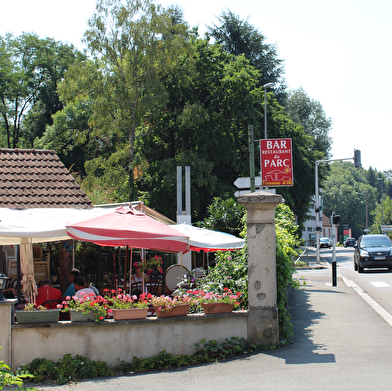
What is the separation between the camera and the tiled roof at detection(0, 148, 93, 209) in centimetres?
1257

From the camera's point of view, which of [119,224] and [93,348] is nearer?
[93,348]

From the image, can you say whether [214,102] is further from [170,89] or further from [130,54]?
[130,54]

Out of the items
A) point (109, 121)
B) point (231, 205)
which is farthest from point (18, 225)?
point (109, 121)

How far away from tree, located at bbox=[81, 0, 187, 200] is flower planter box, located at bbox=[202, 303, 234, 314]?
20068 millimetres

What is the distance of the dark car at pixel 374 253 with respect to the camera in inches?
930

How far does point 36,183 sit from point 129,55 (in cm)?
1616

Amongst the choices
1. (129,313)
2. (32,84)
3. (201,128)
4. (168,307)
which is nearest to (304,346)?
(168,307)

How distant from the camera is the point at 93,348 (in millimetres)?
7285

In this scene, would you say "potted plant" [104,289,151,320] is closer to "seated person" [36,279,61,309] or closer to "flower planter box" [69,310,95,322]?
"flower planter box" [69,310,95,322]

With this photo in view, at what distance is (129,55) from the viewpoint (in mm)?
27828

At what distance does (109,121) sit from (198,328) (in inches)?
869

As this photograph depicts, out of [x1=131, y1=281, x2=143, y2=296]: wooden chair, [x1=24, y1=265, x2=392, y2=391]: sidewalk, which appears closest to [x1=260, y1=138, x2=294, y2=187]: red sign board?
[x1=131, y1=281, x2=143, y2=296]: wooden chair

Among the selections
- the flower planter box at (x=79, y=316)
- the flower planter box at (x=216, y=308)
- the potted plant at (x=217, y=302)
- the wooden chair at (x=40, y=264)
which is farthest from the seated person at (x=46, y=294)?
the wooden chair at (x=40, y=264)

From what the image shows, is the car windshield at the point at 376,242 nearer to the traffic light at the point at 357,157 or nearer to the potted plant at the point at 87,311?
the traffic light at the point at 357,157
